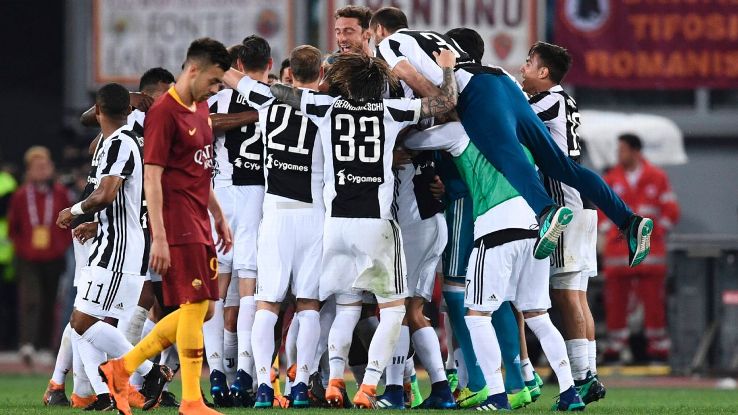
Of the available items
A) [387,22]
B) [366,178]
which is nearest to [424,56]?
[387,22]

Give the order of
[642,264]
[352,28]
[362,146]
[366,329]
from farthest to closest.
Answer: [642,264]
[352,28]
[366,329]
[362,146]

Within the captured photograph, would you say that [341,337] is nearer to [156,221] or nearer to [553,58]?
[156,221]

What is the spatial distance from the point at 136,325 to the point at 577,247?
3032 millimetres

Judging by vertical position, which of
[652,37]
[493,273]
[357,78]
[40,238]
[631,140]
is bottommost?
[40,238]

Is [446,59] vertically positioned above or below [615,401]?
above

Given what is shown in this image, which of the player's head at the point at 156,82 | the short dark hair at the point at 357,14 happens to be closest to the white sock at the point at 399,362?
the short dark hair at the point at 357,14

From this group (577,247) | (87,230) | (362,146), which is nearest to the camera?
(362,146)

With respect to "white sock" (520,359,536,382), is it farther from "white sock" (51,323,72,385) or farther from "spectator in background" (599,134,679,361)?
"spectator in background" (599,134,679,361)

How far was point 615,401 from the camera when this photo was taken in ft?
39.3

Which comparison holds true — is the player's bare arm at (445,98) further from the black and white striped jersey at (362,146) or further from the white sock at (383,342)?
the white sock at (383,342)

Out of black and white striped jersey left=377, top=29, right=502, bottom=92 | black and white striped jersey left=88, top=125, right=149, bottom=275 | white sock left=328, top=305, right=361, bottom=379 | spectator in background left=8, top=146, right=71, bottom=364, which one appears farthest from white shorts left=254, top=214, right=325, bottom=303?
spectator in background left=8, top=146, right=71, bottom=364

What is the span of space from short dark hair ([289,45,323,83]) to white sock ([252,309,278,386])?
5.01 feet

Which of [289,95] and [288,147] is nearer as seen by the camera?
→ [289,95]

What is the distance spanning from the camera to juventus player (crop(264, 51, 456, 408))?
9.67 metres
